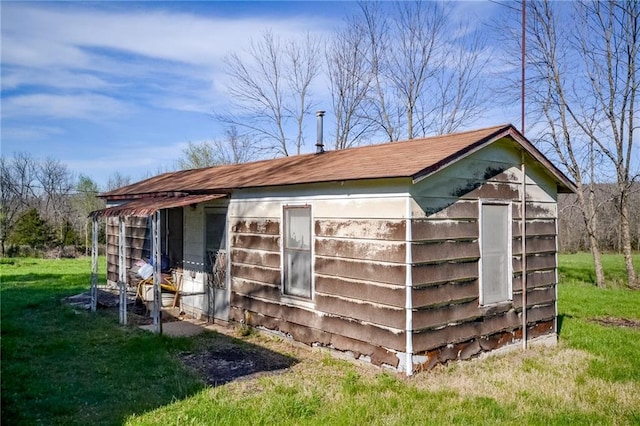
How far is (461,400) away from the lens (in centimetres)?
511

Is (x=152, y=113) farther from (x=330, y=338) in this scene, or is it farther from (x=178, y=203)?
(x=330, y=338)

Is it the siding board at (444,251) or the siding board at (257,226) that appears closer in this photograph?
the siding board at (444,251)

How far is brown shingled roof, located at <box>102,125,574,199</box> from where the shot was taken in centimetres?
601

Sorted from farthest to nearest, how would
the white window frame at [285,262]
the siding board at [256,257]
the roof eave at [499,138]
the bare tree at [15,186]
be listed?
the bare tree at [15,186] → the siding board at [256,257] → the white window frame at [285,262] → the roof eave at [499,138]

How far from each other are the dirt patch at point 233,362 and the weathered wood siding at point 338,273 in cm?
60

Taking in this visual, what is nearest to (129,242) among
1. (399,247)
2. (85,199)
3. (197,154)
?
(399,247)

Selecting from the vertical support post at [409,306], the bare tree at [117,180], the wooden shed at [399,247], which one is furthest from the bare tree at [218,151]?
the vertical support post at [409,306]

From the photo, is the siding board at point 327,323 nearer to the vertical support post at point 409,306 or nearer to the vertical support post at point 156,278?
the vertical support post at point 409,306

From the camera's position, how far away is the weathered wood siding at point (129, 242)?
39.8ft

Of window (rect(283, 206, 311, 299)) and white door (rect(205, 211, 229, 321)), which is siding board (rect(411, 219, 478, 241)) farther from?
white door (rect(205, 211, 229, 321))

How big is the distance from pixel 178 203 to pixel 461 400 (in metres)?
5.76

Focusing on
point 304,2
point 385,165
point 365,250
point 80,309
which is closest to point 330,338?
point 365,250

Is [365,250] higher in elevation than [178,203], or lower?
lower

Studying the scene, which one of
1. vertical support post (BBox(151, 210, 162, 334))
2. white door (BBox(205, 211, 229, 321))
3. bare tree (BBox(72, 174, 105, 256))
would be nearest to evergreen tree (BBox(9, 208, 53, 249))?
bare tree (BBox(72, 174, 105, 256))
